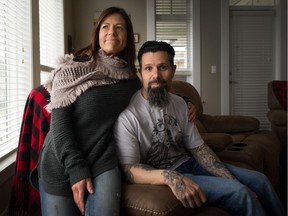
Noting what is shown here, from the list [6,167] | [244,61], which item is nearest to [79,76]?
[6,167]

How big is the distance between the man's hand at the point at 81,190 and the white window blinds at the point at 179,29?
128 inches

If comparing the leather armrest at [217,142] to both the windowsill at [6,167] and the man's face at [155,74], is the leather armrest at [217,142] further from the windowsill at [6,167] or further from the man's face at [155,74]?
the windowsill at [6,167]

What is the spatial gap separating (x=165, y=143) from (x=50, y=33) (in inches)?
81.8

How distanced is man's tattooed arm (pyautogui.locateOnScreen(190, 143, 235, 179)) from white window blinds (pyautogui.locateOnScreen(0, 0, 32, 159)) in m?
1.10

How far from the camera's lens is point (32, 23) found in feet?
7.30

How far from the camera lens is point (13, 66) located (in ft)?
6.48

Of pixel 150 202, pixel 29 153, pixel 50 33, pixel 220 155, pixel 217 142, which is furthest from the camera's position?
pixel 50 33

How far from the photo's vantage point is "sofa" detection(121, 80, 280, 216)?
102 centimetres

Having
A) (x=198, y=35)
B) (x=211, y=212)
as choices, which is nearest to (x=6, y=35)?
(x=211, y=212)

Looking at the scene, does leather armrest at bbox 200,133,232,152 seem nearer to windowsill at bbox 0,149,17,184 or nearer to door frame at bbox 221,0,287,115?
windowsill at bbox 0,149,17,184

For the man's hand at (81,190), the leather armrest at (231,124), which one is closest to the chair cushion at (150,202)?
the man's hand at (81,190)

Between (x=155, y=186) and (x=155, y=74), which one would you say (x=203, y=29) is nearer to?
(x=155, y=74)

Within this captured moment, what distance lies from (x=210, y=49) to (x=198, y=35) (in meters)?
0.25

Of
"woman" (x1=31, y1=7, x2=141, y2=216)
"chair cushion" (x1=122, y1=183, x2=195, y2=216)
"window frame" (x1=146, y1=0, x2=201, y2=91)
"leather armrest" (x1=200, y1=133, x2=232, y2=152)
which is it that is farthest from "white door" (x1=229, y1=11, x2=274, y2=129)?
"chair cushion" (x1=122, y1=183, x2=195, y2=216)
